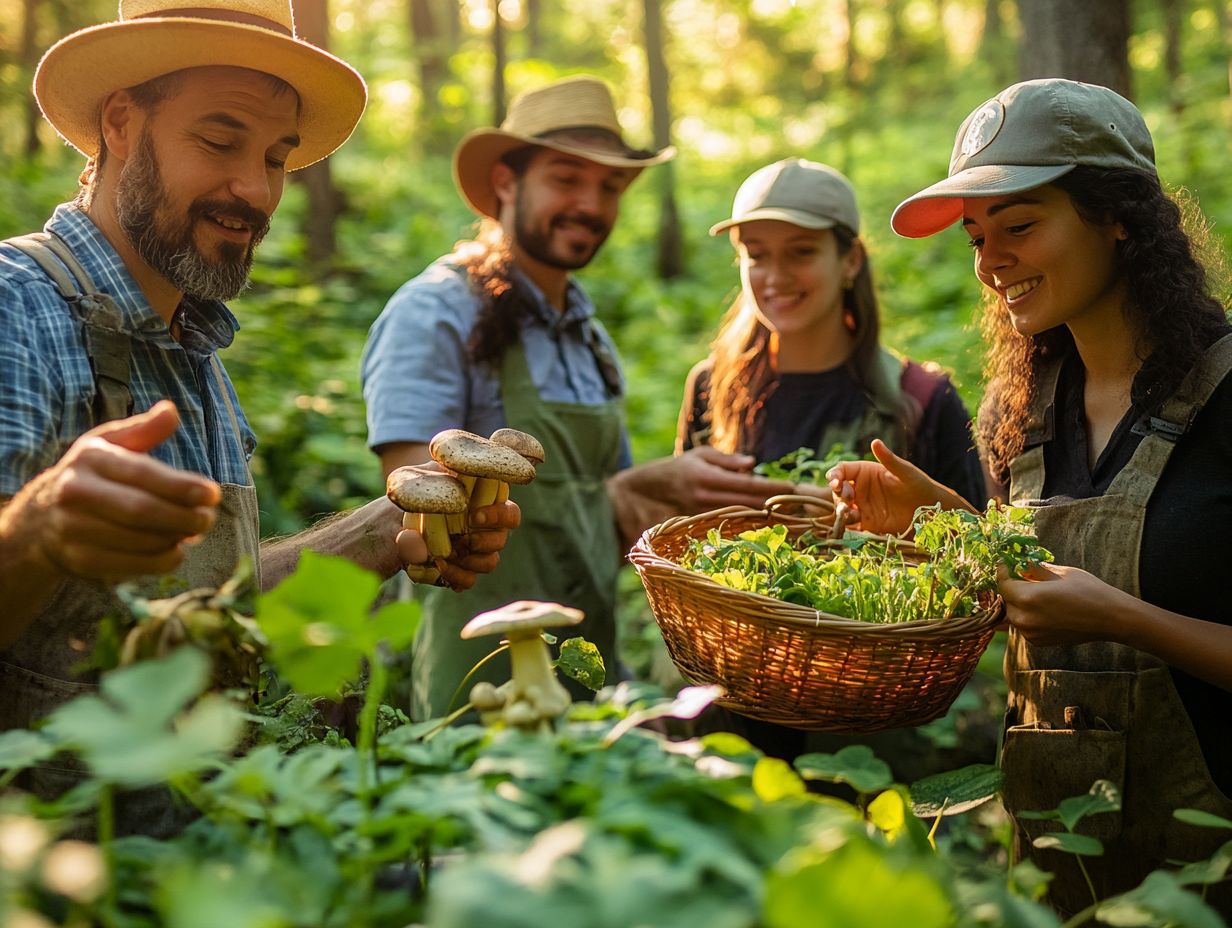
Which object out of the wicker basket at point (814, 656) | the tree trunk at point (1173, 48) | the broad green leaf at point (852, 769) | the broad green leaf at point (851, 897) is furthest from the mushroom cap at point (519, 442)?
the tree trunk at point (1173, 48)

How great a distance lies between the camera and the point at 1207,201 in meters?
9.58

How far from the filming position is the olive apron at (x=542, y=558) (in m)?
3.42

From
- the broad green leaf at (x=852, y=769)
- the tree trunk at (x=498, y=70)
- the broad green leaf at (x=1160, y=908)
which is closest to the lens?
the broad green leaf at (x=1160, y=908)

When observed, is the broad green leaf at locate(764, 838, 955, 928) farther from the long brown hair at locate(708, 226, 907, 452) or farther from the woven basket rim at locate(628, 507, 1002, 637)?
the long brown hair at locate(708, 226, 907, 452)

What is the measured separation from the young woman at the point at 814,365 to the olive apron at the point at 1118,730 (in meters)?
1.12

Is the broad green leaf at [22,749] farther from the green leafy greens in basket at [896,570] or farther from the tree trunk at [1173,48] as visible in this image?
the tree trunk at [1173,48]

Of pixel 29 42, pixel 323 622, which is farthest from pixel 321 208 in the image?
pixel 323 622

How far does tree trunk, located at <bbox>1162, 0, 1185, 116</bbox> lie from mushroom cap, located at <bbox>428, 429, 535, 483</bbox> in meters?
12.8

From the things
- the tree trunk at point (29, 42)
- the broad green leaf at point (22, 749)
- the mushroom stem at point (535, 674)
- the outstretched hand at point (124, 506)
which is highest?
the tree trunk at point (29, 42)

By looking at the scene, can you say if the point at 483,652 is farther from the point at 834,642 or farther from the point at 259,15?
the point at 259,15

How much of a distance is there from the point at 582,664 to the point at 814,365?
2.25 metres

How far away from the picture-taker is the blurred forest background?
582cm

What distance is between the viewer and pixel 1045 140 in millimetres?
2164


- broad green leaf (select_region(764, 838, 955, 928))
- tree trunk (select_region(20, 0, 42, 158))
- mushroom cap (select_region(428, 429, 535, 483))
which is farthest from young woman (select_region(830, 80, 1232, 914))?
tree trunk (select_region(20, 0, 42, 158))
